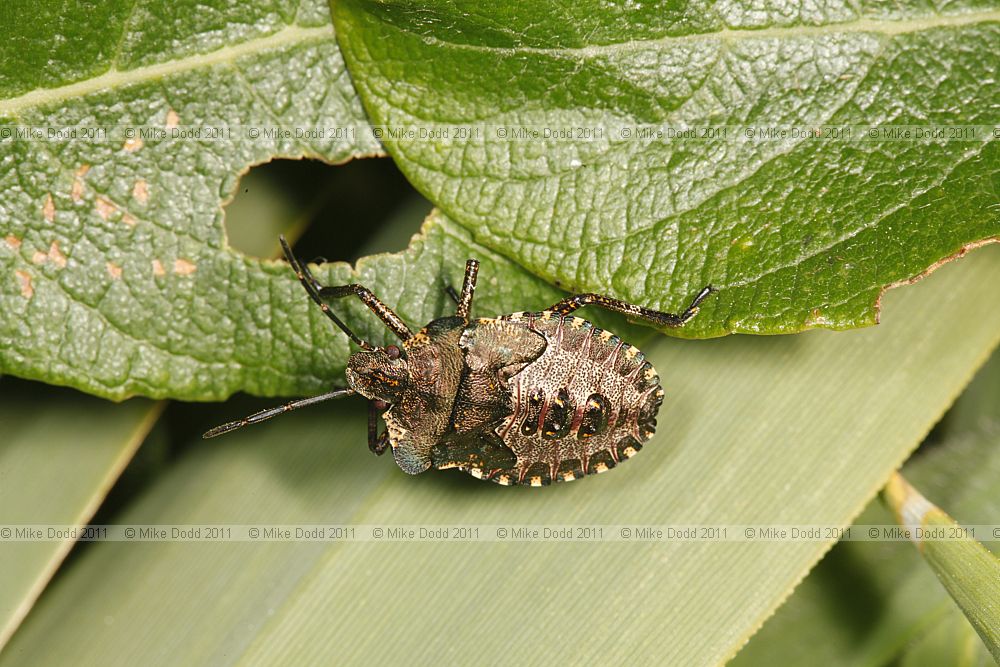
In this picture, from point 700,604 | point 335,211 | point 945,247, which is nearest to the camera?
point 945,247

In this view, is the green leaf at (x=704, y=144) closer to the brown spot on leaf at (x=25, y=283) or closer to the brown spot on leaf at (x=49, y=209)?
the brown spot on leaf at (x=49, y=209)

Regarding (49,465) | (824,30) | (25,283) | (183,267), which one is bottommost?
(49,465)

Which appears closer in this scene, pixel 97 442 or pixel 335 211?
pixel 97 442

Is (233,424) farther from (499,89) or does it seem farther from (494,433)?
(499,89)

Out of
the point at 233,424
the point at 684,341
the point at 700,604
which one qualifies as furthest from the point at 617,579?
the point at 233,424

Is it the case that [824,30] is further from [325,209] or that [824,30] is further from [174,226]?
[174,226]

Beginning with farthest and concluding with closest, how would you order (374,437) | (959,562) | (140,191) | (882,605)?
(882,605), (374,437), (140,191), (959,562)

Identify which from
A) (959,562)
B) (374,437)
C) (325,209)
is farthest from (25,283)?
(959,562)

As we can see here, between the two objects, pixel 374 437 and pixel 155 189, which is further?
pixel 374 437
